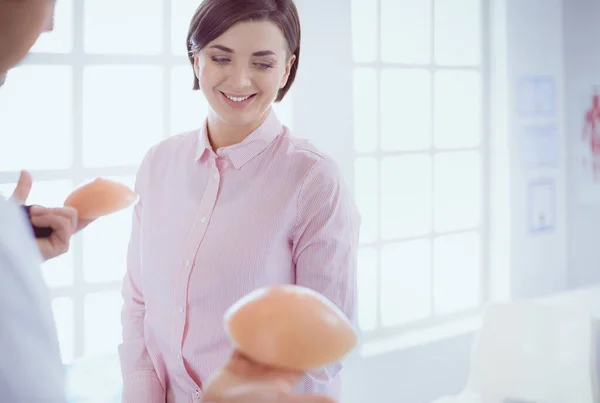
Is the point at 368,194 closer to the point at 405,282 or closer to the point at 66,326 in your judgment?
the point at 405,282

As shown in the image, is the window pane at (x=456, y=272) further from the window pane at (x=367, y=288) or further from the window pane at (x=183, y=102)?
the window pane at (x=183, y=102)

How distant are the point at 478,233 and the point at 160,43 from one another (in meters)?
2.04

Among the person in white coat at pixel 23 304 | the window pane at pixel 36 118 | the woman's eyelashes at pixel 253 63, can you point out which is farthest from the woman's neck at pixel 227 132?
the window pane at pixel 36 118

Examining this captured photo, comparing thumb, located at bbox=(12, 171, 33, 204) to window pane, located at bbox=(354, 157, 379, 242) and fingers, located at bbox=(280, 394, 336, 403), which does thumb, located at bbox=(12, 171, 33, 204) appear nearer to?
fingers, located at bbox=(280, 394, 336, 403)

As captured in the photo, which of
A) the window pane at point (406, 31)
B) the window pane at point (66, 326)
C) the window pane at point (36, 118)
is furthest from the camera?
the window pane at point (406, 31)

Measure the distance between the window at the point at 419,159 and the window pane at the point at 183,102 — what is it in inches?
33.0

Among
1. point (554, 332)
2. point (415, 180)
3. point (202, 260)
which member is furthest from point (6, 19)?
point (415, 180)

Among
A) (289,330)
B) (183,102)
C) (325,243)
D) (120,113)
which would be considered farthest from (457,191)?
(289,330)

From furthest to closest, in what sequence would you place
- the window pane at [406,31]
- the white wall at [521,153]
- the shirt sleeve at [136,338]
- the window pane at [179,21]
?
1. the white wall at [521,153]
2. the window pane at [406,31]
3. the window pane at [179,21]
4. the shirt sleeve at [136,338]

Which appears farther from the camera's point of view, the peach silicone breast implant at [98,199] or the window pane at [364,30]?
the window pane at [364,30]

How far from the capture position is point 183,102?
2.46 m

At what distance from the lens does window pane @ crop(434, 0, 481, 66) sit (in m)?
3.42

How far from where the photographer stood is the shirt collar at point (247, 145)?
1341 millimetres

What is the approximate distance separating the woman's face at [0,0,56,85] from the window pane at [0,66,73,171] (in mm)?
1693
